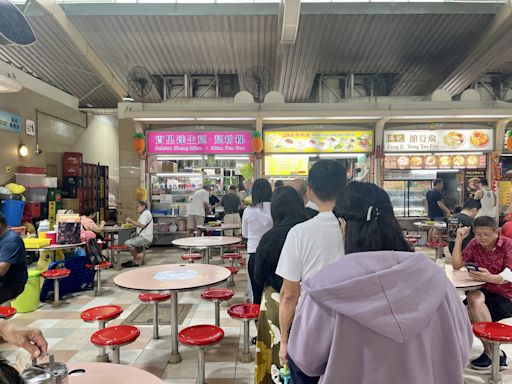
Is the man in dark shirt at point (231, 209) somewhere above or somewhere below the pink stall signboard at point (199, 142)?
below

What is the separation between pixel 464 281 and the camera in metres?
3.07

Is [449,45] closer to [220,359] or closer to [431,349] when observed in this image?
[220,359]

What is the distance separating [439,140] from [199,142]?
5689 mm

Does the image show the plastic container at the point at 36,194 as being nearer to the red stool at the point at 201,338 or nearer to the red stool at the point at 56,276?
the red stool at the point at 56,276

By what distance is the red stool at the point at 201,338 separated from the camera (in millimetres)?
2734

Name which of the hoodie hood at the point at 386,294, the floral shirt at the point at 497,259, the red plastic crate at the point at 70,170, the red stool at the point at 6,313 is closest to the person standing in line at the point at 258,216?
the floral shirt at the point at 497,259

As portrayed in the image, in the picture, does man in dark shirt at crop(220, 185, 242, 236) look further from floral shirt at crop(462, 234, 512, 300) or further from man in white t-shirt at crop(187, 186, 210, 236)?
floral shirt at crop(462, 234, 512, 300)

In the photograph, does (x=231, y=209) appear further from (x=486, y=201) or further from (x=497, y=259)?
(x=497, y=259)

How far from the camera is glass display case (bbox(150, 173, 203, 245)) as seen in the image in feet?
30.8

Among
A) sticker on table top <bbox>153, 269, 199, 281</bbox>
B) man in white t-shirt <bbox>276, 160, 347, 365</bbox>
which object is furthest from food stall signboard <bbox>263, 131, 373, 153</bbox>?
man in white t-shirt <bbox>276, 160, 347, 365</bbox>

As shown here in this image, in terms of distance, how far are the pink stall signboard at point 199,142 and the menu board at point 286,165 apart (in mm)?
663

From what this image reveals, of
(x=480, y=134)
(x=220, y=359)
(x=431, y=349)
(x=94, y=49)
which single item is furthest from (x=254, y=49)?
(x=431, y=349)

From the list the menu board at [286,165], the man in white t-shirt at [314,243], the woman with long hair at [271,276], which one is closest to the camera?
the man in white t-shirt at [314,243]

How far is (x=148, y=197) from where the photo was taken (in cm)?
926
